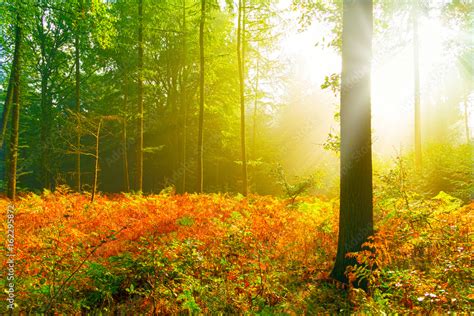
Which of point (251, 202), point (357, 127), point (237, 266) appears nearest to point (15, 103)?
point (251, 202)

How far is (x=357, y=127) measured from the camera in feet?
17.5

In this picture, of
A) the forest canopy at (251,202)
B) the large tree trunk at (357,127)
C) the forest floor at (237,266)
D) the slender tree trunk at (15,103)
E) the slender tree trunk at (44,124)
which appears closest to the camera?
the forest floor at (237,266)

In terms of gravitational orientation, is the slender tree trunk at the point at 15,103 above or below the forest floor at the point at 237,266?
above

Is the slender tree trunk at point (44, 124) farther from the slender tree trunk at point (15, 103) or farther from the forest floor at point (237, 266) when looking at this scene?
the forest floor at point (237, 266)

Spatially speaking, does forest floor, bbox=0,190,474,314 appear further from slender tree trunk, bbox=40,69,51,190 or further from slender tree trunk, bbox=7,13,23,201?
slender tree trunk, bbox=40,69,51,190

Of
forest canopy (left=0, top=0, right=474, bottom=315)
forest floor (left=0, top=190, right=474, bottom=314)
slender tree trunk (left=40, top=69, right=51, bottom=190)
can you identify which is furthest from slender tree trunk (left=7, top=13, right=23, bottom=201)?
slender tree trunk (left=40, top=69, right=51, bottom=190)

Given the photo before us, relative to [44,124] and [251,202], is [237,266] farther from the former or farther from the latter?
[44,124]

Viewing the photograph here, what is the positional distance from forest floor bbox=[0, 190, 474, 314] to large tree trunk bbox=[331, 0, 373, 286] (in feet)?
1.23

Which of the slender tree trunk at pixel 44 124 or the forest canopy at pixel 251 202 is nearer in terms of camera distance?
the forest canopy at pixel 251 202

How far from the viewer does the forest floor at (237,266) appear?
14.7 ft

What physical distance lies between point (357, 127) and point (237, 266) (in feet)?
10.8

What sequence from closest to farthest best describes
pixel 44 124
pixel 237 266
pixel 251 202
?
pixel 237 266 → pixel 251 202 → pixel 44 124

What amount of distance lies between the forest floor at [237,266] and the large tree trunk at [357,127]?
0.38m

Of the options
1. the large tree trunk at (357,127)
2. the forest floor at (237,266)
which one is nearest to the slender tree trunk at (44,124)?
the forest floor at (237,266)
